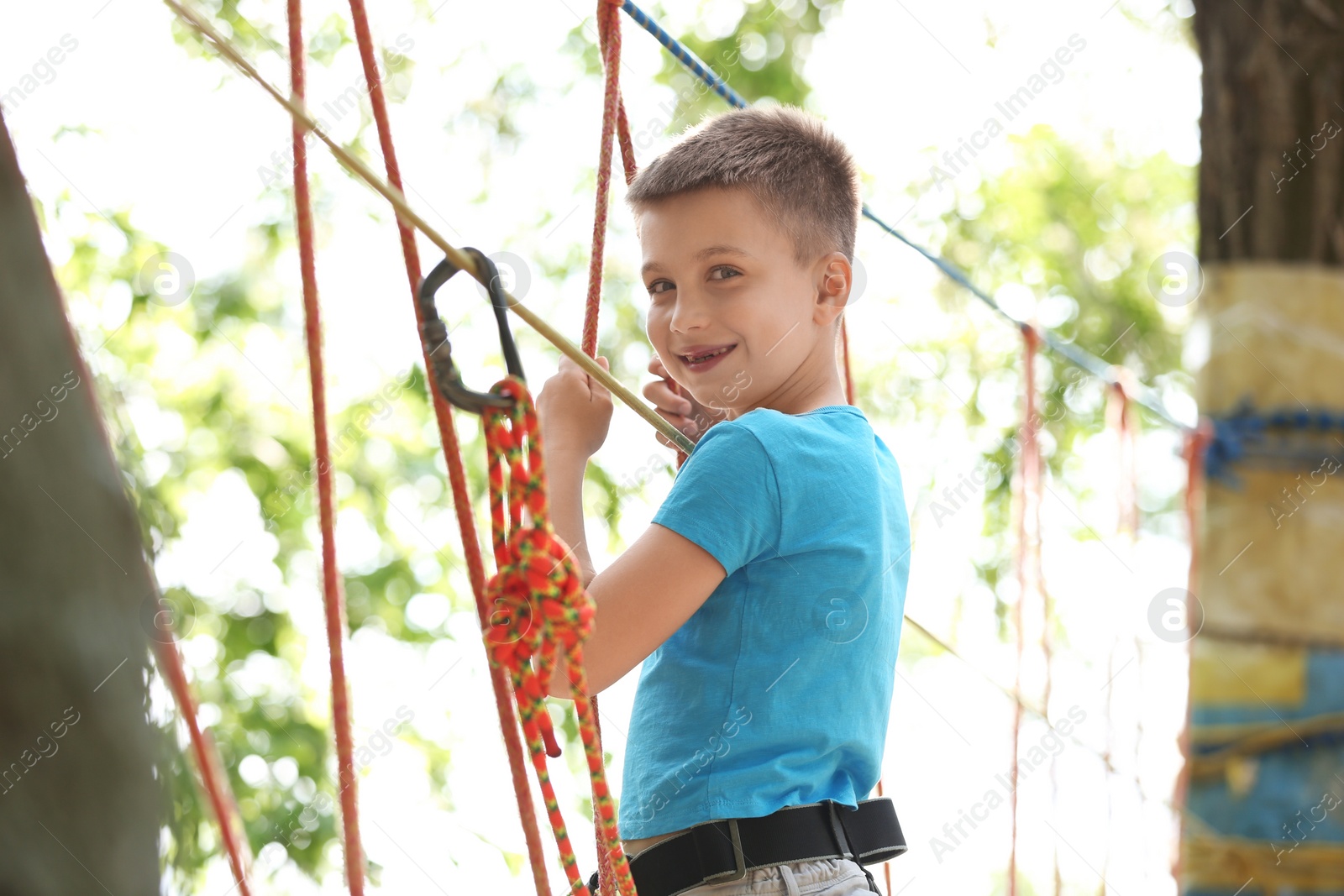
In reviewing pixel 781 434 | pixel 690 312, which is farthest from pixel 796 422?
pixel 690 312

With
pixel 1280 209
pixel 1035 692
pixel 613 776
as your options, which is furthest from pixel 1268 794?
pixel 613 776

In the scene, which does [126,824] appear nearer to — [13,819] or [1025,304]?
[13,819]

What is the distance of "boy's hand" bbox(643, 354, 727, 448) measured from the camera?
1218mm

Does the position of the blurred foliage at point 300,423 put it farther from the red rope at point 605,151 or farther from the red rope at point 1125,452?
the red rope at point 605,151

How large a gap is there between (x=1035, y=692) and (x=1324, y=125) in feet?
6.77

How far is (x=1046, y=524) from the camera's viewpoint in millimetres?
5215

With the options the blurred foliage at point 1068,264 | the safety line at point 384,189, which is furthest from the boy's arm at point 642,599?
the blurred foliage at point 1068,264

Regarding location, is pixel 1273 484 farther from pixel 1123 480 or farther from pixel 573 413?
pixel 1123 480

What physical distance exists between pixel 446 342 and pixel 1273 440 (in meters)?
1.02

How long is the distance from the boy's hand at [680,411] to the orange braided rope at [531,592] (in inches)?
18.9

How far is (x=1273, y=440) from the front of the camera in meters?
1.36

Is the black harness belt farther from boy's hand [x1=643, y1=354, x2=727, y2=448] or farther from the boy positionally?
boy's hand [x1=643, y1=354, x2=727, y2=448]

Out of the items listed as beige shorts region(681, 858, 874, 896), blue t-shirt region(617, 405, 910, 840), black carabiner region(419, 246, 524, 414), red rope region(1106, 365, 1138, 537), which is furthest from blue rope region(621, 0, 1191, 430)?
beige shorts region(681, 858, 874, 896)

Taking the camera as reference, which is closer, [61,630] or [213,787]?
[61,630]
